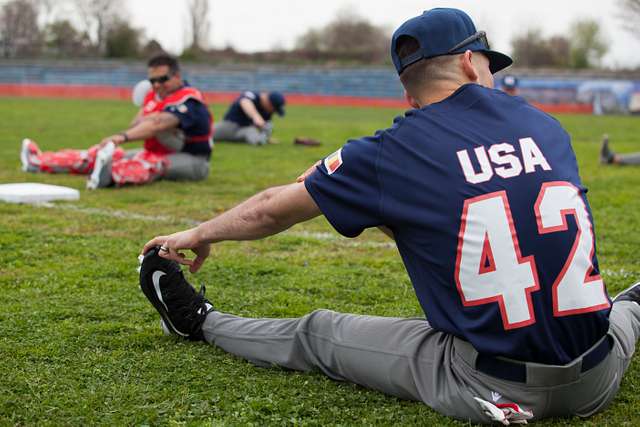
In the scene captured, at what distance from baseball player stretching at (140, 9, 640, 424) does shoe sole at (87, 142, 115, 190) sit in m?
6.06

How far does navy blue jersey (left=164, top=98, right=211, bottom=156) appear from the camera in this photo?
9492 mm

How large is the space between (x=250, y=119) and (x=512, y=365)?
46.2 ft

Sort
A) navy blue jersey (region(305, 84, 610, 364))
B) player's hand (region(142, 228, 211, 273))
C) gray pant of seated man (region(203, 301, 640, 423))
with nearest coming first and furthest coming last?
navy blue jersey (region(305, 84, 610, 364)) → gray pant of seated man (region(203, 301, 640, 423)) → player's hand (region(142, 228, 211, 273))

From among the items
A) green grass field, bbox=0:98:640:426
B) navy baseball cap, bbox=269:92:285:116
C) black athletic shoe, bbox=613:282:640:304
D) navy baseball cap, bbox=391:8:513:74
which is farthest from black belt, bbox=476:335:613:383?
navy baseball cap, bbox=269:92:285:116

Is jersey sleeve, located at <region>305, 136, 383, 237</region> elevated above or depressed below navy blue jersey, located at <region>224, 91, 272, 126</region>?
above

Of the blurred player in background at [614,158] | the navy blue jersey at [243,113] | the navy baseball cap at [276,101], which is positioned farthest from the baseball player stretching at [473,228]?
the navy blue jersey at [243,113]

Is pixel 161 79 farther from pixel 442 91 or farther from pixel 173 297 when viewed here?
pixel 442 91

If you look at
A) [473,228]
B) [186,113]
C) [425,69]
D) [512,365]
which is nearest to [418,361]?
[512,365]

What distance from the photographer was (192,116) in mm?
9586

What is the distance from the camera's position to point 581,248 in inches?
109

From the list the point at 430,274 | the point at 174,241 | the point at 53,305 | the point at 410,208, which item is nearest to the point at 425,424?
the point at 430,274

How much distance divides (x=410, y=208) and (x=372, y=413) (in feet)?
2.56

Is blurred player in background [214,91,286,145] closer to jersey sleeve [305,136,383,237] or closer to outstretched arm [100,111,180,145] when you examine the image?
outstretched arm [100,111,180,145]

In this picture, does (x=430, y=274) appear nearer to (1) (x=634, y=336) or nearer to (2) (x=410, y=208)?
(2) (x=410, y=208)
